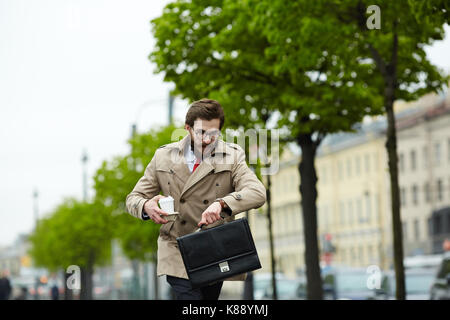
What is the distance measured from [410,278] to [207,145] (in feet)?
68.9

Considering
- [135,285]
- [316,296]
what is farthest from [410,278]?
[135,285]

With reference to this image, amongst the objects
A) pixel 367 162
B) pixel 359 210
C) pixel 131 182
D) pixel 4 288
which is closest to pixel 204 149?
pixel 4 288

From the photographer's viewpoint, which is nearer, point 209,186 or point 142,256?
point 209,186

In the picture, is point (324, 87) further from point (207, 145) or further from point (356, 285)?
point (207, 145)

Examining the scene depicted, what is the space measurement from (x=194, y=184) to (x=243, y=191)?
31 cm

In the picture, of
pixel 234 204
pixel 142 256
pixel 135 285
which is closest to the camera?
pixel 234 204

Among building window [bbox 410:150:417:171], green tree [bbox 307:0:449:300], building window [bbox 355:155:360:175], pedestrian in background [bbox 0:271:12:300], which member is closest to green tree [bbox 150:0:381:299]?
green tree [bbox 307:0:449:300]

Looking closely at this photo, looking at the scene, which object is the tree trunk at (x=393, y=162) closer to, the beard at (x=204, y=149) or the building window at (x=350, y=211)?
the beard at (x=204, y=149)

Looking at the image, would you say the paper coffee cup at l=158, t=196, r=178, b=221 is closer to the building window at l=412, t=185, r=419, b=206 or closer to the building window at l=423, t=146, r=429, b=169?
the building window at l=423, t=146, r=429, b=169

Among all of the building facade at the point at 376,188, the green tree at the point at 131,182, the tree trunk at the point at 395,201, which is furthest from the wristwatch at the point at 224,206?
the building facade at the point at 376,188

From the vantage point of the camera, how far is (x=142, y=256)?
45.8 metres

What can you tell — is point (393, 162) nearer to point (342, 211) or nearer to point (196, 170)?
point (196, 170)

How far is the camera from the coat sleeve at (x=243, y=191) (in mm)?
6234

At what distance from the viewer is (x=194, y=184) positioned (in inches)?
253
